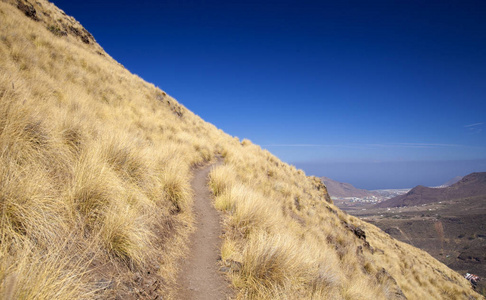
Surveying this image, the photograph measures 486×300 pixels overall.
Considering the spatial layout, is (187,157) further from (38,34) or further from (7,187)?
(38,34)

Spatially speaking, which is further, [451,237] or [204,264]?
[451,237]

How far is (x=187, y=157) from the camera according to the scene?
9773mm

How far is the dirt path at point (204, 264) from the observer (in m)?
3.11

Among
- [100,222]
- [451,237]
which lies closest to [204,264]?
[100,222]

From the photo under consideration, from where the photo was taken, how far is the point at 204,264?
376 centimetres

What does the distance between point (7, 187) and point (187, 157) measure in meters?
7.80

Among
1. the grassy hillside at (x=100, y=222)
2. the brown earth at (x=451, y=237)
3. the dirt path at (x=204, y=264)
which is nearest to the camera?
the grassy hillside at (x=100, y=222)

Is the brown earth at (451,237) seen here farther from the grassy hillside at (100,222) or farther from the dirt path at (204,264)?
the dirt path at (204,264)

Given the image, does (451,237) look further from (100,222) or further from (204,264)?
(100,222)

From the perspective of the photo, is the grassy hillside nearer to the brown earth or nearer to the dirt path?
the dirt path

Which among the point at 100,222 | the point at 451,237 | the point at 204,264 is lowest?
the point at 451,237

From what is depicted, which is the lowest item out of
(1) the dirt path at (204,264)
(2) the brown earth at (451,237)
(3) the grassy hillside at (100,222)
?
(2) the brown earth at (451,237)

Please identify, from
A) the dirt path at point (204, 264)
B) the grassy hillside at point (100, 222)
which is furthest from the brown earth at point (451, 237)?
the dirt path at point (204, 264)

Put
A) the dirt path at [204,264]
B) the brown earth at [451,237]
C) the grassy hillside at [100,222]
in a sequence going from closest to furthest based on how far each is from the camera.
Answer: the grassy hillside at [100,222] < the dirt path at [204,264] < the brown earth at [451,237]
